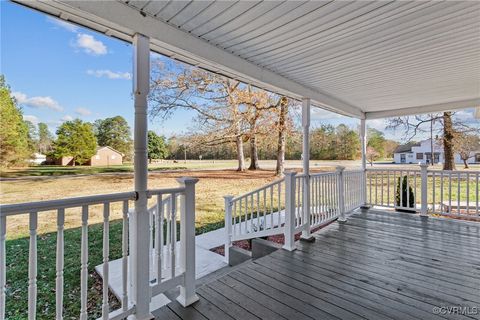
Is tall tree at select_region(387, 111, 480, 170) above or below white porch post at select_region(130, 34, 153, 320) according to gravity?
above

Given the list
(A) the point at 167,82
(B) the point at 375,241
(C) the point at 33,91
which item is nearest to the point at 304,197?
(B) the point at 375,241

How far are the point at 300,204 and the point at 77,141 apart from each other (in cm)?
456

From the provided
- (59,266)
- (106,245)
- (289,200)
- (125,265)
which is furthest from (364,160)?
(59,266)

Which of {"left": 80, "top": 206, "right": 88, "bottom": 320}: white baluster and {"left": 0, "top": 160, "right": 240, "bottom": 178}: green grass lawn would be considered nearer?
{"left": 80, "top": 206, "right": 88, "bottom": 320}: white baluster

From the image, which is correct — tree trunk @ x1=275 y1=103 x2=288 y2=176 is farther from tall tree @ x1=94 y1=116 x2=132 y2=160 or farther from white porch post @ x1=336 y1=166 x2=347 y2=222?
tall tree @ x1=94 y1=116 x2=132 y2=160

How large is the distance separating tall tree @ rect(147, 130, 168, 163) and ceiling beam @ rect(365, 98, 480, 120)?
21.4 ft

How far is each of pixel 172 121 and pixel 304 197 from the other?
7.18m

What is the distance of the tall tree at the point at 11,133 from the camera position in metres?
3.45

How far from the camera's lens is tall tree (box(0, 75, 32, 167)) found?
345 cm

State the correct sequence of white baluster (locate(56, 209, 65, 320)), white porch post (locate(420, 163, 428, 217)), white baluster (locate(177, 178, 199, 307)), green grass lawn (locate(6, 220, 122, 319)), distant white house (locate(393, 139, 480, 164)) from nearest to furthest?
white baluster (locate(56, 209, 65, 320)) → white baluster (locate(177, 178, 199, 307)) → green grass lawn (locate(6, 220, 122, 319)) → white porch post (locate(420, 163, 428, 217)) → distant white house (locate(393, 139, 480, 164))

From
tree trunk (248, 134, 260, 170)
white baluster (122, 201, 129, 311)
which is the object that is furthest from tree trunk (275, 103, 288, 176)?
white baluster (122, 201, 129, 311)

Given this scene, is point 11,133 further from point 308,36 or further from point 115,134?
point 308,36

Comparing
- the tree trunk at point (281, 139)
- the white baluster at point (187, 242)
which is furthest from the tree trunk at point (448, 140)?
the white baluster at point (187, 242)

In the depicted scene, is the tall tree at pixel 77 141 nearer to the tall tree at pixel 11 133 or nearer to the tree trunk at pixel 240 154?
the tall tree at pixel 11 133
